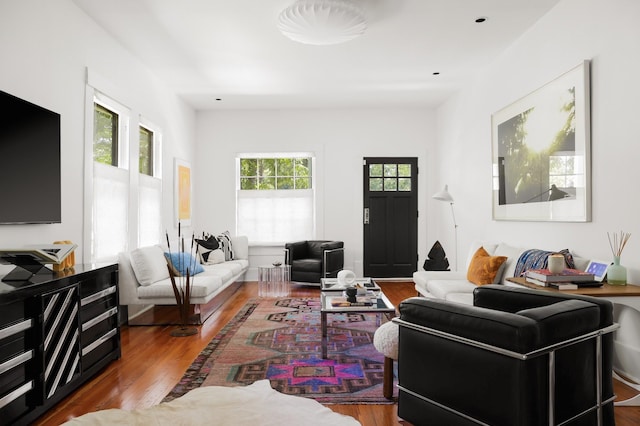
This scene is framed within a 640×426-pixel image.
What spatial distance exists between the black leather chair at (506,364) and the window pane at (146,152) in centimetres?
454

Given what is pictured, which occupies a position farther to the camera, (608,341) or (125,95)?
(125,95)

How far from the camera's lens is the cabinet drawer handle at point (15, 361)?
7.27 ft

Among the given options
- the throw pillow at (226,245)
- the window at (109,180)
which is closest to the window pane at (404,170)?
the throw pillow at (226,245)

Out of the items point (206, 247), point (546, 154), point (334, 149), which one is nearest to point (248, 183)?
point (334, 149)

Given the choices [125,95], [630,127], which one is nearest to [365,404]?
[630,127]

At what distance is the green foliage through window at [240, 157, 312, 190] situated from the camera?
7855 millimetres

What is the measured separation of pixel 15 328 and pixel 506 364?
241cm

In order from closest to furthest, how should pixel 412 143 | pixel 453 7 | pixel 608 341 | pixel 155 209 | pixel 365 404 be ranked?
pixel 608 341 → pixel 365 404 → pixel 453 7 → pixel 155 209 → pixel 412 143

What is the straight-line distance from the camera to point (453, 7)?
153 inches

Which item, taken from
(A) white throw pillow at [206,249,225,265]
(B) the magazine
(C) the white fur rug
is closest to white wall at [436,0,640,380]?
(C) the white fur rug

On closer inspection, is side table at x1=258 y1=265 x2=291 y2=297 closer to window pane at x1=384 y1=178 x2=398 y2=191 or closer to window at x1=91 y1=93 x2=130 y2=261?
window at x1=91 y1=93 x2=130 y2=261

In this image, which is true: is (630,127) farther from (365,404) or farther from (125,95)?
(125,95)

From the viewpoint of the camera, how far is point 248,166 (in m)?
7.89

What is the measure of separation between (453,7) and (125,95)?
3.51 m
